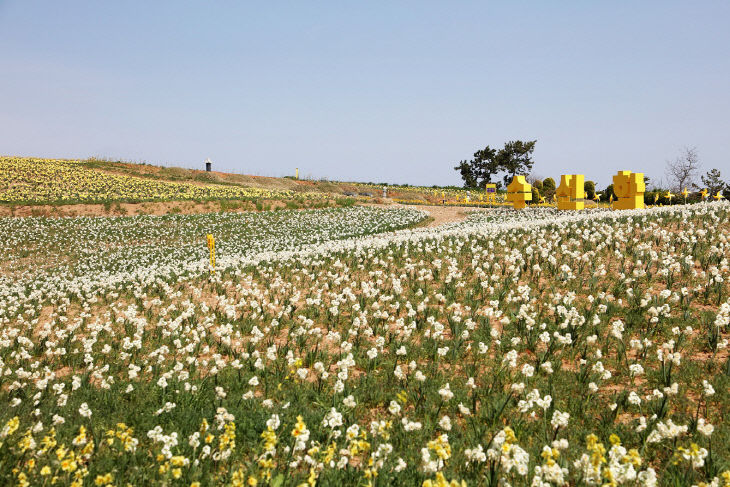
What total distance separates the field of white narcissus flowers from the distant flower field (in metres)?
34.6

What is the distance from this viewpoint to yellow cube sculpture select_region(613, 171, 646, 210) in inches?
1022

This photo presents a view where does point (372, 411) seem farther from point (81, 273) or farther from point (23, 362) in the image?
point (81, 273)

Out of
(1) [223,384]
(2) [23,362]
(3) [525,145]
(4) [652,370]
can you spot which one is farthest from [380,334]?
(3) [525,145]

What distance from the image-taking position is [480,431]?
5.09 m

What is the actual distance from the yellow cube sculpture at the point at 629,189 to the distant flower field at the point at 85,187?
3236 centimetres

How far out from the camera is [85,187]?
49906 millimetres

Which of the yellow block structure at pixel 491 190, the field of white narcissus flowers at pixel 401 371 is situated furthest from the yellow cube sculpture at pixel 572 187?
the field of white narcissus flowers at pixel 401 371

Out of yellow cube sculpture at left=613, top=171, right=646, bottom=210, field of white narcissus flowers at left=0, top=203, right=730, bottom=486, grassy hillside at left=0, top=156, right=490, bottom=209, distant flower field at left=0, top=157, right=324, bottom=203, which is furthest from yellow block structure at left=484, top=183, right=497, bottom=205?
field of white narcissus flowers at left=0, top=203, right=730, bottom=486

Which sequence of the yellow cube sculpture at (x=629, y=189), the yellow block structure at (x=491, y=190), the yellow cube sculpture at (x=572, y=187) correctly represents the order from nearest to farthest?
the yellow cube sculpture at (x=629, y=189)
the yellow cube sculpture at (x=572, y=187)
the yellow block structure at (x=491, y=190)

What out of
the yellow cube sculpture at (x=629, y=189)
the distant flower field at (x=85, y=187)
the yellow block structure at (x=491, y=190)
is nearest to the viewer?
the yellow cube sculpture at (x=629, y=189)

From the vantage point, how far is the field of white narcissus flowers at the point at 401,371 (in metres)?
4.12

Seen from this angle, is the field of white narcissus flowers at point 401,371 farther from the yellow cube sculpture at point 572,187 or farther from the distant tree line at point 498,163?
the distant tree line at point 498,163

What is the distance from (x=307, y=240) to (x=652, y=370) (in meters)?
19.1

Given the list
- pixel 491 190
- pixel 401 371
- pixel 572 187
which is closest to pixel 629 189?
pixel 572 187
